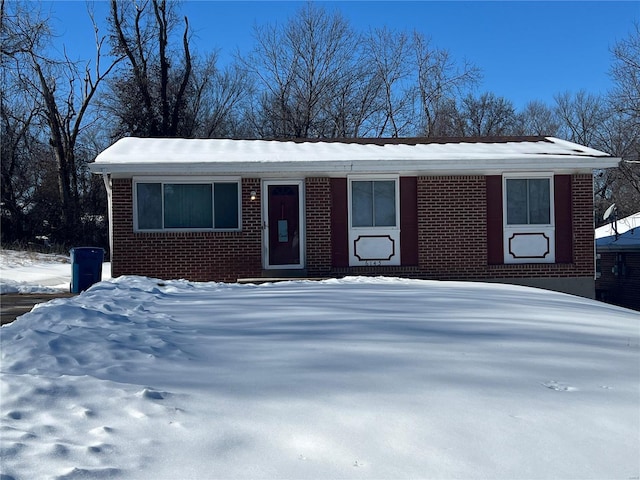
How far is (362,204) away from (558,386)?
10.1 meters

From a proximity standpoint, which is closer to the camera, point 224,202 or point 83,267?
point 83,267

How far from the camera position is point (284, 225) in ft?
44.5

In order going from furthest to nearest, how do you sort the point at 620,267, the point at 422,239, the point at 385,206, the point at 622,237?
1. the point at 622,237
2. the point at 620,267
3. the point at 385,206
4. the point at 422,239

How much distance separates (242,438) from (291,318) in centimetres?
286

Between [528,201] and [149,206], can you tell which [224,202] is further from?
[528,201]

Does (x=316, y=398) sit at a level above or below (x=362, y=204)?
below

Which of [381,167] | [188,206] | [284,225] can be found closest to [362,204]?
[381,167]

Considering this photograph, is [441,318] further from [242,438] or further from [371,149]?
[371,149]

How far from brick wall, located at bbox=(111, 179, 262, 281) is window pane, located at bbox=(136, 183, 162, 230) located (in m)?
0.21

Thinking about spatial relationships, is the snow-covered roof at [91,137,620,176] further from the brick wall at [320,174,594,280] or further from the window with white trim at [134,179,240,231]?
the window with white trim at [134,179,240,231]

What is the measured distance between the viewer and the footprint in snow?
356 cm

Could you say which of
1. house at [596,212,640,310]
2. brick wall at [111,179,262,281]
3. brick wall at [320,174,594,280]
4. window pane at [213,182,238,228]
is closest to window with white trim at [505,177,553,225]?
brick wall at [320,174,594,280]

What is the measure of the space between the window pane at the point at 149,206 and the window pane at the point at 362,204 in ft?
14.4

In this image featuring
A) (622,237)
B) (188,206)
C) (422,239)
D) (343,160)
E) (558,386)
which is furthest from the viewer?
(622,237)
